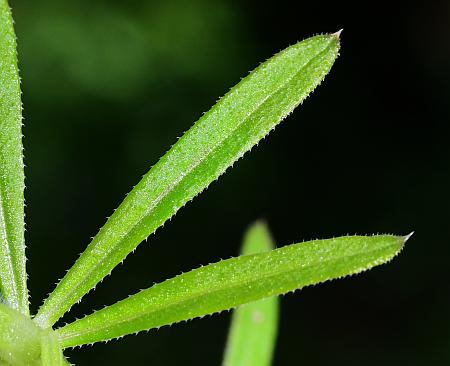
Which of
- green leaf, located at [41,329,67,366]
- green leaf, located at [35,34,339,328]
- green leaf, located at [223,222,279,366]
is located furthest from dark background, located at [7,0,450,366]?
green leaf, located at [41,329,67,366]

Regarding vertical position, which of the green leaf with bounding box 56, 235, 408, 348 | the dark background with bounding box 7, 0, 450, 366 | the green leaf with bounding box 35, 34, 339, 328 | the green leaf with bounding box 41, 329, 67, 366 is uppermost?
the dark background with bounding box 7, 0, 450, 366

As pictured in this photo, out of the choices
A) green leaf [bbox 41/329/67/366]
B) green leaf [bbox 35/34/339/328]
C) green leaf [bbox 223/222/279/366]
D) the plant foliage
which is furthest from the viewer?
green leaf [bbox 223/222/279/366]

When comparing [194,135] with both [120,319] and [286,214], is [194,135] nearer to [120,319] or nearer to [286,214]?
[120,319]

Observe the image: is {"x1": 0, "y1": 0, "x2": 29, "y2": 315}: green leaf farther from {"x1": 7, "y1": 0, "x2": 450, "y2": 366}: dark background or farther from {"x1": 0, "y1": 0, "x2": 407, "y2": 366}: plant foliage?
{"x1": 7, "y1": 0, "x2": 450, "y2": 366}: dark background

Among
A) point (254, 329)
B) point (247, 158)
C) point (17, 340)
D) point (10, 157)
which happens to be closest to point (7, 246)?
point (10, 157)

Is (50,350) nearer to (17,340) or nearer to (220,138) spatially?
(17,340)
